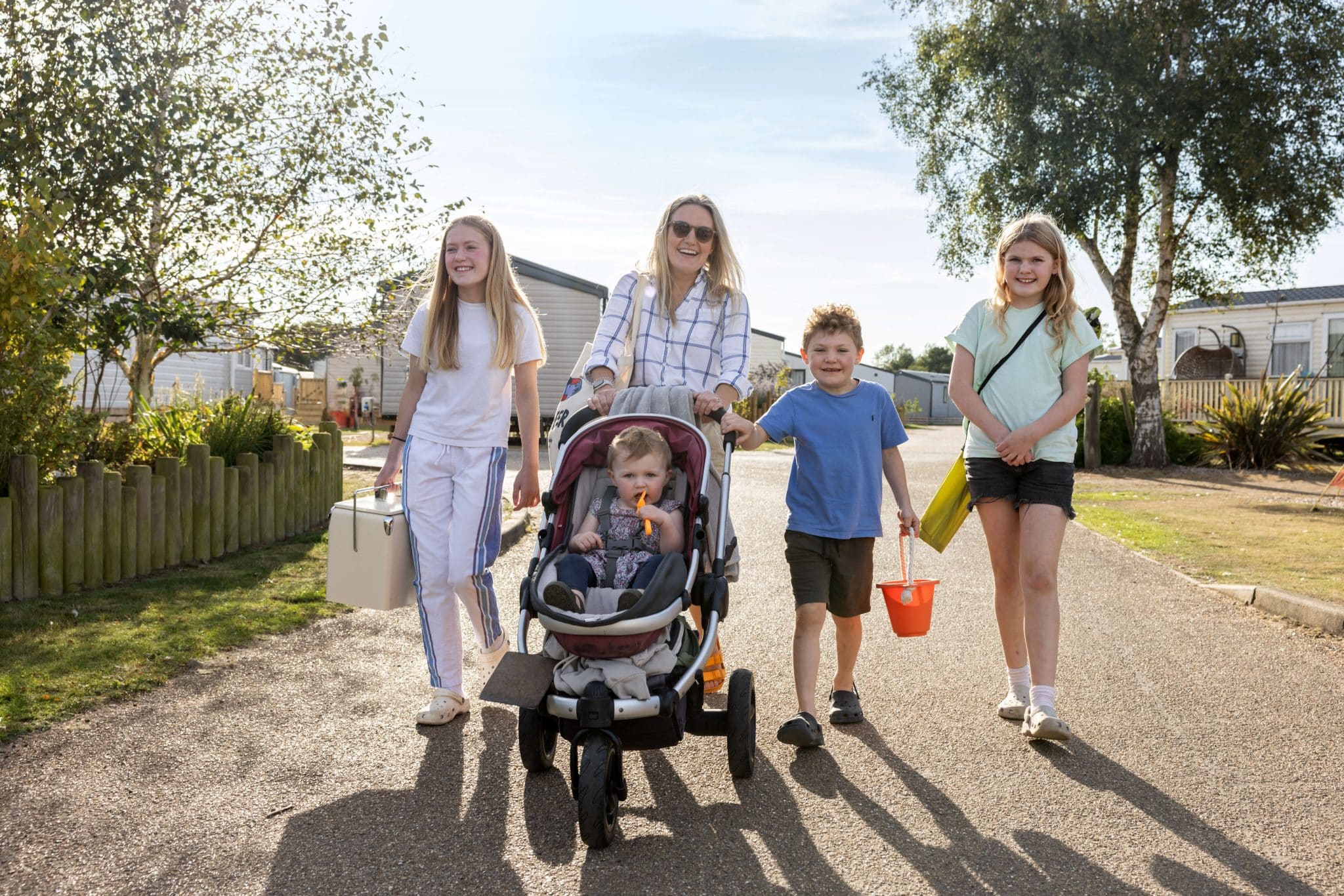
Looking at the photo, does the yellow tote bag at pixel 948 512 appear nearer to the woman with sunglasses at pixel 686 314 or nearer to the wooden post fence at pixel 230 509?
the woman with sunglasses at pixel 686 314

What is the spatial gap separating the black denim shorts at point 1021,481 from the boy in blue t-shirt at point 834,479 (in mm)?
371

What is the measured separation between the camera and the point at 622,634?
3502mm

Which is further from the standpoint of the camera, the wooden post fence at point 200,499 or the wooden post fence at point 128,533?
the wooden post fence at point 200,499

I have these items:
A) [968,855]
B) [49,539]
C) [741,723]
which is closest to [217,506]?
[49,539]

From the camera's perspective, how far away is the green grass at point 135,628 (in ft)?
16.0

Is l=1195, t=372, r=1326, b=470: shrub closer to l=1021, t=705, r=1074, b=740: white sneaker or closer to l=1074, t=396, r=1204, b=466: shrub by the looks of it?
l=1074, t=396, r=1204, b=466: shrub

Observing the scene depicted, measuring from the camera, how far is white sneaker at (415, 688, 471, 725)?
4645 mm

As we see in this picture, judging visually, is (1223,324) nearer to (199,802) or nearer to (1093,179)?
(1093,179)

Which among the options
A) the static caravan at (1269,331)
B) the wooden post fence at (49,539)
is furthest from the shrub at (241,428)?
the static caravan at (1269,331)

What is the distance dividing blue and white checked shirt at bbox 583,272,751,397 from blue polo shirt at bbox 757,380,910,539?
0.97 ft

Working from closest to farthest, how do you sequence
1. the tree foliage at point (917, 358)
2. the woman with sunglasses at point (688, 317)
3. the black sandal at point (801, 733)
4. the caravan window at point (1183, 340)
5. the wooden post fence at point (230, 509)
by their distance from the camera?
the black sandal at point (801, 733), the woman with sunglasses at point (688, 317), the wooden post fence at point (230, 509), the caravan window at point (1183, 340), the tree foliage at point (917, 358)

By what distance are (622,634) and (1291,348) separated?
115 feet

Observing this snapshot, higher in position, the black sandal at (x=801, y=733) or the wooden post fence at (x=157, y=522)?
the wooden post fence at (x=157, y=522)

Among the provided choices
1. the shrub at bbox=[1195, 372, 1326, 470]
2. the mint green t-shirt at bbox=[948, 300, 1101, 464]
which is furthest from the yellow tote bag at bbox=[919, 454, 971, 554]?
the shrub at bbox=[1195, 372, 1326, 470]
